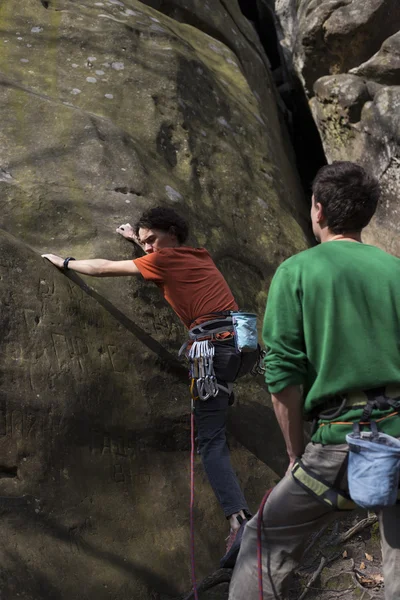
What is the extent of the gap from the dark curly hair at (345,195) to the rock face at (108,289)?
2258 millimetres

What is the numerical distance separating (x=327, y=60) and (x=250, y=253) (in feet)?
15.1

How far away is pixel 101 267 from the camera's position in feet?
16.3

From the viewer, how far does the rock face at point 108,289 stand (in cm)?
443

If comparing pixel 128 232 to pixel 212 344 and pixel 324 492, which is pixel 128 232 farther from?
pixel 324 492

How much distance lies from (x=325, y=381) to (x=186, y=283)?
2185mm

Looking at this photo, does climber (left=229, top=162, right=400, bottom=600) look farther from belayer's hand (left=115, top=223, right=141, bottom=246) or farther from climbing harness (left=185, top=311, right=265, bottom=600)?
belayer's hand (left=115, top=223, right=141, bottom=246)

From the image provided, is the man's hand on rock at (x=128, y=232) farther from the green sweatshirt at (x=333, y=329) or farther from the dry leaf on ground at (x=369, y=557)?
the dry leaf on ground at (x=369, y=557)

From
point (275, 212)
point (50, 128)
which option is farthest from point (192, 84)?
point (50, 128)

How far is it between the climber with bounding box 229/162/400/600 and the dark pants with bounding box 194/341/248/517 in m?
1.58

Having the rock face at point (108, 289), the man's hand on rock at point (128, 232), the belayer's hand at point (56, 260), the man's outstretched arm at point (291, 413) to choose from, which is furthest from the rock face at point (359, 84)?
the man's outstretched arm at point (291, 413)

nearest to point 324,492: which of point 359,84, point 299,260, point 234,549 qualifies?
point 299,260

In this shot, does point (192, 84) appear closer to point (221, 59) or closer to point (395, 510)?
point (221, 59)

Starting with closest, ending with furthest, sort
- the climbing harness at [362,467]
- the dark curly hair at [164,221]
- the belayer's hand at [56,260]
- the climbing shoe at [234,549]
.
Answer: the climbing harness at [362,467], the climbing shoe at [234,549], the belayer's hand at [56,260], the dark curly hair at [164,221]

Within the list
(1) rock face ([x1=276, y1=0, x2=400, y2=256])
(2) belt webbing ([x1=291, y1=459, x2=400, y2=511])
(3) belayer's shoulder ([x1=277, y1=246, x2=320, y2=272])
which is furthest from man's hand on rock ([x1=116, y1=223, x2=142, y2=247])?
(1) rock face ([x1=276, y1=0, x2=400, y2=256])
